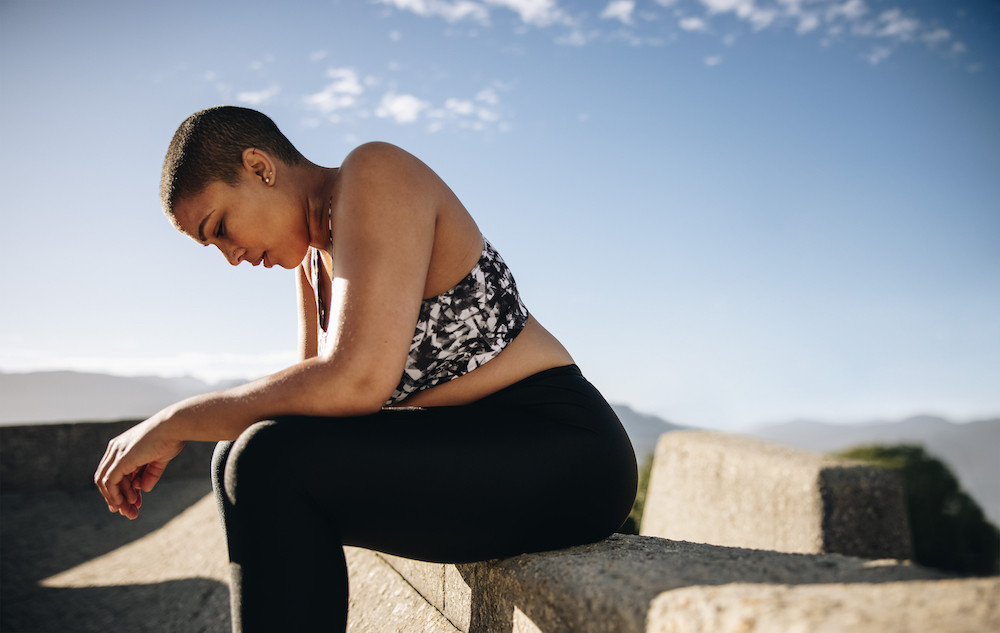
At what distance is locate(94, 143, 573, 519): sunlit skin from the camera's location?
1404 millimetres

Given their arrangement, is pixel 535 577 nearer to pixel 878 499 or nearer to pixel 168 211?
pixel 168 211

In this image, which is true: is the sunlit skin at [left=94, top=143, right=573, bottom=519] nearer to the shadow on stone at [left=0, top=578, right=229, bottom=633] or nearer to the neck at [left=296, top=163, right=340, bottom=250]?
the neck at [left=296, top=163, right=340, bottom=250]

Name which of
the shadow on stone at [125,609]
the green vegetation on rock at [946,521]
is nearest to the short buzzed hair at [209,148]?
the shadow on stone at [125,609]

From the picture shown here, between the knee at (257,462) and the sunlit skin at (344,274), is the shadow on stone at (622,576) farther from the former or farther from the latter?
the knee at (257,462)

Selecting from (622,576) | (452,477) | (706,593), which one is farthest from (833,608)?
(452,477)

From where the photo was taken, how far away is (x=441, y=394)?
1.66 m

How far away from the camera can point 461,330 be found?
163 centimetres

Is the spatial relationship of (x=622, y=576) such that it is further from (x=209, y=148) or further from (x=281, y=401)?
(x=209, y=148)

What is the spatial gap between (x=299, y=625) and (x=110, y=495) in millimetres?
710

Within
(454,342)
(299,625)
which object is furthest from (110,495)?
(454,342)

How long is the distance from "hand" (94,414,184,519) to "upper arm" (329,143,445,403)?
503mm

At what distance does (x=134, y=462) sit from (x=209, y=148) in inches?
30.9

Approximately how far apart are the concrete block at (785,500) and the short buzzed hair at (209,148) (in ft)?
10.7

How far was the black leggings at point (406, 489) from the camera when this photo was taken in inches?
50.7
